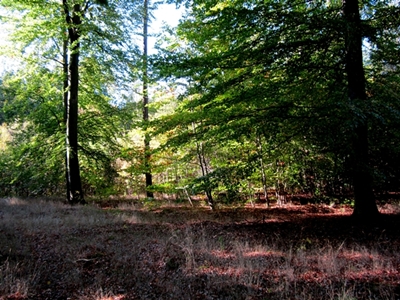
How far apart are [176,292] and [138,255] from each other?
5.63 feet

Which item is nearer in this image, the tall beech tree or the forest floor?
the forest floor

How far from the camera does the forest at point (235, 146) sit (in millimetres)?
4324

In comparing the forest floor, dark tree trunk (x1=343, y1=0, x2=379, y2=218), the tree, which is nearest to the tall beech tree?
dark tree trunk (x1=343, y1=0, x2=379, y2=218)

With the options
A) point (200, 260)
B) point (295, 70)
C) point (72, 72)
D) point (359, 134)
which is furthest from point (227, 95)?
point (72, 72)

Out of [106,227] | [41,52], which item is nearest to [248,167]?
[106,227]

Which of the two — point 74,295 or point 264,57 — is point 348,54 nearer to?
point 264,57

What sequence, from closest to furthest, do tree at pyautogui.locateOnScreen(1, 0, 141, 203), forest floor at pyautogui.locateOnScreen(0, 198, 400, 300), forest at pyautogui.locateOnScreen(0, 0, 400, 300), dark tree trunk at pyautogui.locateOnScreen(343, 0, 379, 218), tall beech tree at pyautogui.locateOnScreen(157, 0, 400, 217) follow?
forest floor at pyautogui.locateOnScreen(0, 198, 400, 300), forest at pyautogui.locateOnScreen(0, 0, 400, 300), tall beech tree at pyautogui.locateOnScreen(157, 0, 400, 217), dark tree trunk at pyautogui.locateOnScreen(343, 0, 379, 218), tree at pyautogui.locateOnScreen(1, 0, 141, 203)

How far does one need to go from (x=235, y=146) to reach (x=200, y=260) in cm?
644

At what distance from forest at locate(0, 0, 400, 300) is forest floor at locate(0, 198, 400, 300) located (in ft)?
0.11

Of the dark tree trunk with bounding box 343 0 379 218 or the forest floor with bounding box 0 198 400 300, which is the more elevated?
the dark tree trunk with bounding box 343 0 379 218

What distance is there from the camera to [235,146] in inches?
429

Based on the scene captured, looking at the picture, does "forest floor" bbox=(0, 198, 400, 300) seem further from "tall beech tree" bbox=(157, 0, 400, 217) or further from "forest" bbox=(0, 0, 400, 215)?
"tall beech tree" bbox=(157, 0, 400, 217)

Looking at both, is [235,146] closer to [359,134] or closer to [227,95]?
[227,95]

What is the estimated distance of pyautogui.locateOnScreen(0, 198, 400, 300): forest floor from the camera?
3877mm
